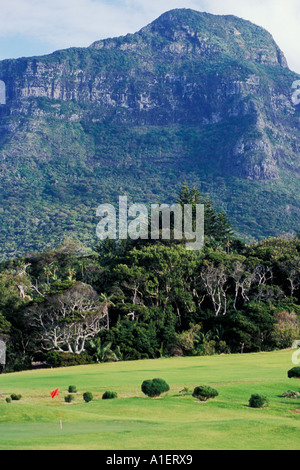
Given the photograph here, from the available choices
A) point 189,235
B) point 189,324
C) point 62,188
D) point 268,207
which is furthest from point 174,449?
point 62,188

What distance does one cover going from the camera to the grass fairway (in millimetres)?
16453

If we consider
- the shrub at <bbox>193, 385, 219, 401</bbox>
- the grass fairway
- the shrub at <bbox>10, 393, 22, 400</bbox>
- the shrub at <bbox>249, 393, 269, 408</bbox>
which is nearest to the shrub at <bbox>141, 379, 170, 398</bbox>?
the grass fairway

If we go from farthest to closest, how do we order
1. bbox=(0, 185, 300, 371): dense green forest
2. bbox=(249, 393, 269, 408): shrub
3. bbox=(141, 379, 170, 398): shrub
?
bbox=(0, 185, 300, 371): dense green forest < bbox=(141, 379, 170, 398): shrub < bbox=(249, 393, 269, 408): shrub

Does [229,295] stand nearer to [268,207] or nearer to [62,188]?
[268,207]

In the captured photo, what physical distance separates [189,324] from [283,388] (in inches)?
1277

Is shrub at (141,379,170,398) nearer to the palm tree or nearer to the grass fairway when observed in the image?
the grass fairway

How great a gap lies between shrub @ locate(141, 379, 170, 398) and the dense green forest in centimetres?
2542

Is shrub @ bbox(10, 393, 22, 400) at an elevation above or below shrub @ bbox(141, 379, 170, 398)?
below

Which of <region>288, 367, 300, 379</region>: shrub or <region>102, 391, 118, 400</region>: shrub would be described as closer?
<region>102, 391, 118, 400</region>: shrub

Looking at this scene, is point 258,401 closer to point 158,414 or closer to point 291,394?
point 291,394

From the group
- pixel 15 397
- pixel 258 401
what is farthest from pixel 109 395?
pixel 258 401

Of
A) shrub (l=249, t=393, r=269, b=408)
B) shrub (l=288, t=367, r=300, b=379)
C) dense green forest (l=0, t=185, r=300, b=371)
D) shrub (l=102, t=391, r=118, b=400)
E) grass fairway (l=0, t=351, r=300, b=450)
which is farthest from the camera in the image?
dense green forest (l=0, t=185, r=300, b=371)

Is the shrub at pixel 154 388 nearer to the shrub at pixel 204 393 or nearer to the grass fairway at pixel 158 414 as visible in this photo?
the grass fairway at pixel 158 414

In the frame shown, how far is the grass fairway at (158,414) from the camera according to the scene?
16453mm
